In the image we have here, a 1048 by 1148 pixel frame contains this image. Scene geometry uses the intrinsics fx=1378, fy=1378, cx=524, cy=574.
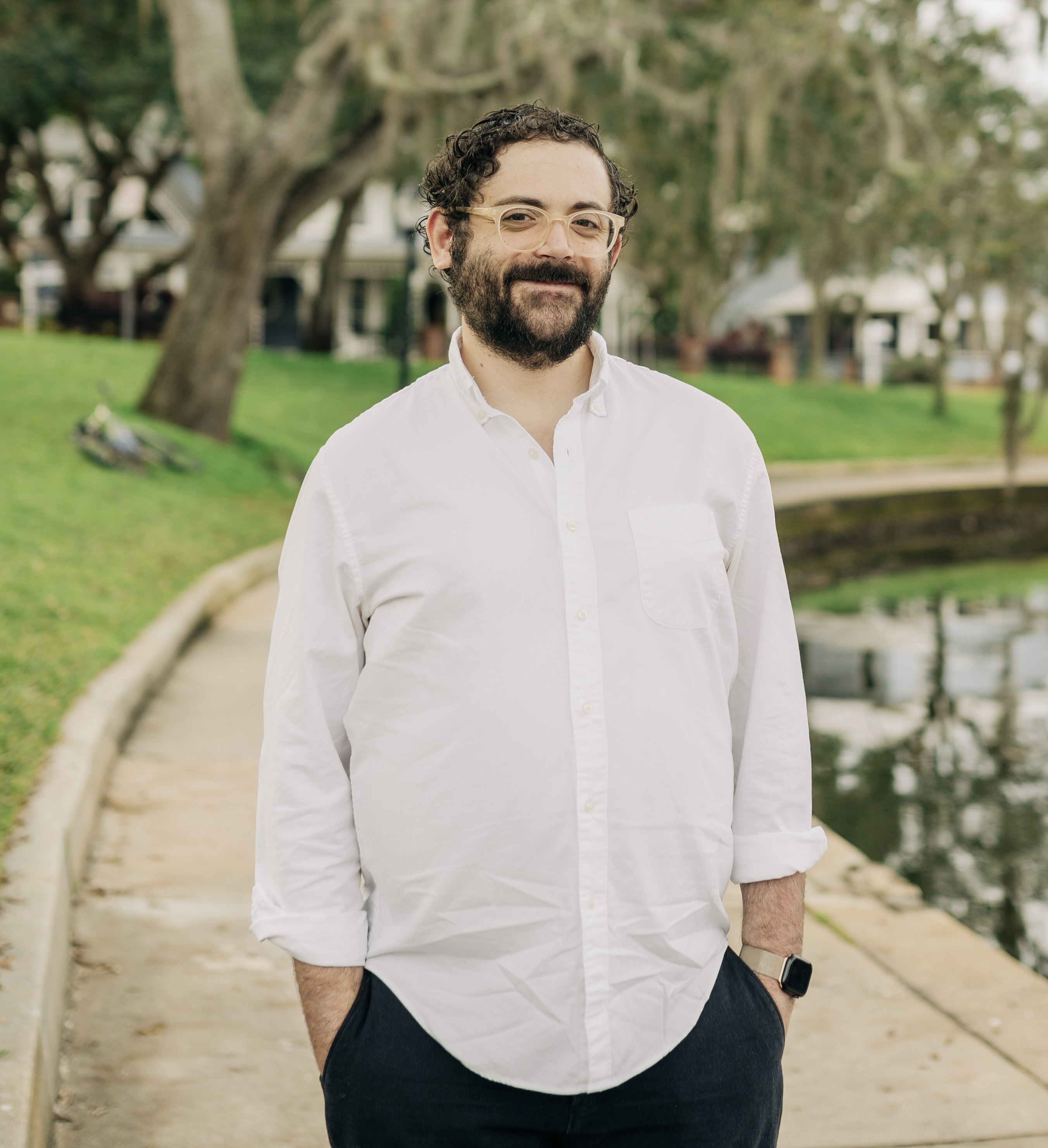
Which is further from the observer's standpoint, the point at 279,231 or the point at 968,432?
the point at 968,432

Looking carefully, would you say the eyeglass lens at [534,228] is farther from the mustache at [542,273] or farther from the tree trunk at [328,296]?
the tree trunk at [328,296]

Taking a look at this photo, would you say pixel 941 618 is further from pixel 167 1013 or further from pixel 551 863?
pixel 551 863

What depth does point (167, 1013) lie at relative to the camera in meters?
3.68

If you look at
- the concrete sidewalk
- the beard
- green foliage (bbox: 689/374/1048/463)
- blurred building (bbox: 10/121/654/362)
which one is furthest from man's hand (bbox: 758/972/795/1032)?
blurred building (bbox: 10/121/654/362)

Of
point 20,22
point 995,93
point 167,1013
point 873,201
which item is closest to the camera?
point 167,1013

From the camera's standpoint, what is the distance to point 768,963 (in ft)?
6.52

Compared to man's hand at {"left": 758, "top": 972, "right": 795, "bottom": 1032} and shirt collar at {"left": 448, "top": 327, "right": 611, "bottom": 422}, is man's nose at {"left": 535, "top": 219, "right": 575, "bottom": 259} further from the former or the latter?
man's hand at {"left": 758, "top": 972, "right": 795, "bottom": 1032}

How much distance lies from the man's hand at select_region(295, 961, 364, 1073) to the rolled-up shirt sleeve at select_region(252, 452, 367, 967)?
0.7 inches

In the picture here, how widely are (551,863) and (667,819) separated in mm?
171

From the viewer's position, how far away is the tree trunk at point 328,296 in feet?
86.3

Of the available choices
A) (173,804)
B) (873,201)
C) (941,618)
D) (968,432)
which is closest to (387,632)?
(173,804)

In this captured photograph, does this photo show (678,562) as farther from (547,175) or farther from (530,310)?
(547,175)

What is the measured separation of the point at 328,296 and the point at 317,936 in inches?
1016

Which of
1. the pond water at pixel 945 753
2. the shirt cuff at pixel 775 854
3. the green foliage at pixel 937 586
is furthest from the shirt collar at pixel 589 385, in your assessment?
the green foliage at pixel 937 586
